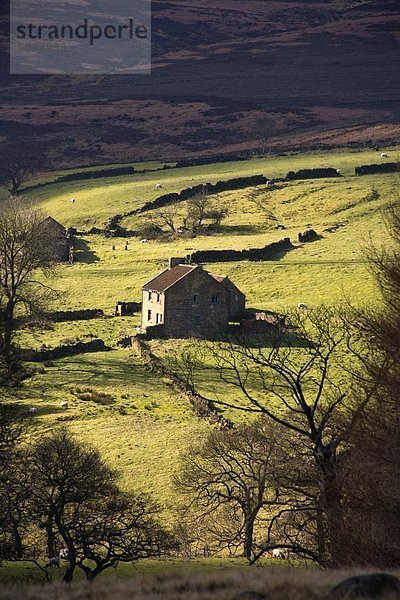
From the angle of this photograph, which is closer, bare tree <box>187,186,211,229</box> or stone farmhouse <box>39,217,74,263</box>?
stone farmhouse <box>39,217,74,263</box>

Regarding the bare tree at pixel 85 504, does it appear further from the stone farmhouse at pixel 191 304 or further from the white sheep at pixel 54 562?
the stone farmhouse at pixel 191 304

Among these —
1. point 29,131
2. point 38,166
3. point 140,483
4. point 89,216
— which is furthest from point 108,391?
point 29,131

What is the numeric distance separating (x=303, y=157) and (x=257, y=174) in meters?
16.5

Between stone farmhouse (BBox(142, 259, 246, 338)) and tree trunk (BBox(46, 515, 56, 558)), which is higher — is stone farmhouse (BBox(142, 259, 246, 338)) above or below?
above

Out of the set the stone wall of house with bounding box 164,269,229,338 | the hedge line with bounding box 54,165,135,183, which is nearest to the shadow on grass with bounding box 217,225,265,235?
the stone wall of house with bounding box 164,269,229,338

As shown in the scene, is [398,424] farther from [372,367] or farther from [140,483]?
[140,483]

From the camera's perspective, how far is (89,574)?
27.2 meters

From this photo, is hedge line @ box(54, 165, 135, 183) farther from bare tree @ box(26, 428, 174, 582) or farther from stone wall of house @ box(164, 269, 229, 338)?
bare tree @ box(26, 428, 174, 582)

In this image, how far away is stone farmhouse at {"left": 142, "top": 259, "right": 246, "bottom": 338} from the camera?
71.9 metres

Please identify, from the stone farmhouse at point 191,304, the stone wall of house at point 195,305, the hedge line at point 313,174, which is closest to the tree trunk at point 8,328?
the stone farmhouse at point 191,304

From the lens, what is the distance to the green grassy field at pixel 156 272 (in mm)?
48062

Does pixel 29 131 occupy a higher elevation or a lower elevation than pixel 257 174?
higher

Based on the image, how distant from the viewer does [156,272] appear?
282 feet

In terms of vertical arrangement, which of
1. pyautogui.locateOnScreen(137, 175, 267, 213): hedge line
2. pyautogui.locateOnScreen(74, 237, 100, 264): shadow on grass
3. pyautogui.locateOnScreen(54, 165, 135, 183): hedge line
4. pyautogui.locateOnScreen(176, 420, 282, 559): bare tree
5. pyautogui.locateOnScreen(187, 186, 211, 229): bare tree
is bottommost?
pyautogui.locateOnScreen(176, 420, 282, 559): bare tree
